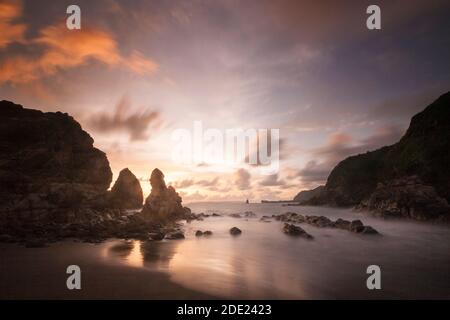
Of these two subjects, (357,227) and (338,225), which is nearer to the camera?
(357,227)

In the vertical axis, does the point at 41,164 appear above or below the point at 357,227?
above

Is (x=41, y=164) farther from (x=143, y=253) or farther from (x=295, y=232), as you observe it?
(x=295, y=232)

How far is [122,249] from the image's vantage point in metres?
22.5

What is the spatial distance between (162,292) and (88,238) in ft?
65.2

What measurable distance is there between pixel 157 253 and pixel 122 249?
12.4ft

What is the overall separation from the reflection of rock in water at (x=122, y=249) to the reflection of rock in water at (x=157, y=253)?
122 cm

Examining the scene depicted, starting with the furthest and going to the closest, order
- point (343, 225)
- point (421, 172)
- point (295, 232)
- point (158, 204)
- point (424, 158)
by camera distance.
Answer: point (424, 158) < point (158, 204) < point (421, 172) < point (343, 225) < point (295, 232)

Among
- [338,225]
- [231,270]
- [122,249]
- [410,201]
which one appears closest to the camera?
[231,270]

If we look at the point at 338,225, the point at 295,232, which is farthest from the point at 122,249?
the point at 338,225

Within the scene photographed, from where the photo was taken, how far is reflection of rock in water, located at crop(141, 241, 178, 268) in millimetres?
17938

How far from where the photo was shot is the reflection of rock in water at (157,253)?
58.9ft

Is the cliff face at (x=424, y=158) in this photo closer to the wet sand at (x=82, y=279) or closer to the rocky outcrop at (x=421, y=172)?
the rocky outcrop at (x=421, y=172)

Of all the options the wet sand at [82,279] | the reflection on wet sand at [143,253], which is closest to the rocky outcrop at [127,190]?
the reflection on wet sand at [143,253]
